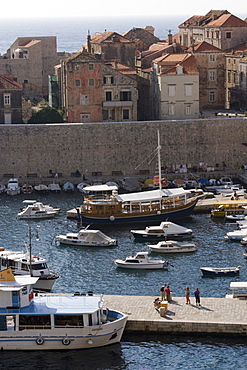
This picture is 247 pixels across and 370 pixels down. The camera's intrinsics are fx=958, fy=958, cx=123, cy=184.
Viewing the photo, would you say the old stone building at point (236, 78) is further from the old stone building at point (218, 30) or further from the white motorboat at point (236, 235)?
the white motorboat at point (236, 235)

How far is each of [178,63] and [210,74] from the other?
22.7 feet

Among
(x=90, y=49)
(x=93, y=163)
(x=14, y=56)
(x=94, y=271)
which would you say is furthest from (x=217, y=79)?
(x=94, y=271)

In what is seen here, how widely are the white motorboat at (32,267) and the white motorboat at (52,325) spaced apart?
6565 millimetres

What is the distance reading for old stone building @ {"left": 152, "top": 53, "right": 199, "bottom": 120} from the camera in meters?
71.4

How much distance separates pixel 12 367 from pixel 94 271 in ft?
39.7

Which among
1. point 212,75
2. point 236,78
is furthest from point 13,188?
point 236,78

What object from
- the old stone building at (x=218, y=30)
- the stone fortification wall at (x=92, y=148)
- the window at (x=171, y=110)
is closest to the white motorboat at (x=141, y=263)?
the stone fortification wall at (x=92, y=148)

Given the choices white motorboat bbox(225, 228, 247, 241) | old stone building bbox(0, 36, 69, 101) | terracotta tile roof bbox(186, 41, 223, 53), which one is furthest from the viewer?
old stone building bbox(0, 36, 69, 101)

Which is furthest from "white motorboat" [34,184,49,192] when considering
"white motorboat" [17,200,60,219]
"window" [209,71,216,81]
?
"window" [209,71,216,81]

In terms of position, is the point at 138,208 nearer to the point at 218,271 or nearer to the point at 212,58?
the point at 218,271

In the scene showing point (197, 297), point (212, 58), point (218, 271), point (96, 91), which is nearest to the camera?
point (197, 297)

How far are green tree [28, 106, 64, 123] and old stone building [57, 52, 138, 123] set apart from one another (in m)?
1.12

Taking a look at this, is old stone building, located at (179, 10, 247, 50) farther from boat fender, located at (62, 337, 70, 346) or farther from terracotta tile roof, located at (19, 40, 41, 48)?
boat fender, located at (62, 337, 70, 346)

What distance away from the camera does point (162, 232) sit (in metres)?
51.8
